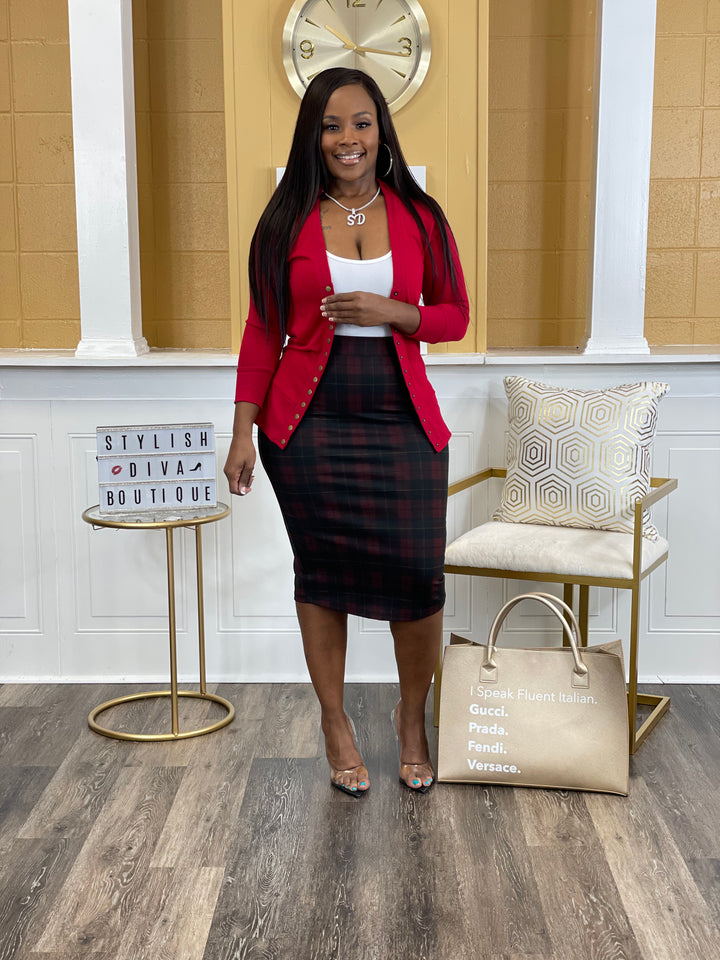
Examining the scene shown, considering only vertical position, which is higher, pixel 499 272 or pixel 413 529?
pixel 499 272

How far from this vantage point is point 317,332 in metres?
2.48

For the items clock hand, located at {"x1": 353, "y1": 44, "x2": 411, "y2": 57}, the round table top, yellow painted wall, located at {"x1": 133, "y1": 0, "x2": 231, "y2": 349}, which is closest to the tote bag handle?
the round table top

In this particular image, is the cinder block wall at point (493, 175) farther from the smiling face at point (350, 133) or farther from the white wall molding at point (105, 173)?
the smiling face at point (350, 133)

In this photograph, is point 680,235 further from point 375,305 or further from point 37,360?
point 37,360

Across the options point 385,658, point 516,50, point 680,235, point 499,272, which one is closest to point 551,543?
point 385,658

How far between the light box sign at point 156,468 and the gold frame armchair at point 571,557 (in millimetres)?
725

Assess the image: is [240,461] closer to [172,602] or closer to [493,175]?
[172,602]

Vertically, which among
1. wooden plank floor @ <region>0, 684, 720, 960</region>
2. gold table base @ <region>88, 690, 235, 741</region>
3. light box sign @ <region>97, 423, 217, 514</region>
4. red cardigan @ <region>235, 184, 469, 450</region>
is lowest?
gold table base @ <region>88, 690, 235, 741</region>

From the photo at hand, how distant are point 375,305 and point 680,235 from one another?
6.93 feet

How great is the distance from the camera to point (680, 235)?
13.3 ft

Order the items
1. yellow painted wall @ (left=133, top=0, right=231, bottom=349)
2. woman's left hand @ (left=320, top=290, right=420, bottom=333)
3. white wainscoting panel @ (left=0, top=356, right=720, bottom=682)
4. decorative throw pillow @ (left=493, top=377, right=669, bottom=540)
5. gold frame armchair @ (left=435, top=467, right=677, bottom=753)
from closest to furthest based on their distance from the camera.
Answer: woman's left hand @ (left=320, top=290, right=420, bottom=333), gold frame armchair @ (left=435, top=467, right=677, bottom=753), decorative throw pillow @ (left=493, top=377, right=669, bottom=540), white wainscoting panel @ (left=0, top=356, right=720, bottom=682), yellow painted wall @ (left=133, top=0, right=231, bottom=349)

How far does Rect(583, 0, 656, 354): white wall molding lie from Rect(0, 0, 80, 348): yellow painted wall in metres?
2.00

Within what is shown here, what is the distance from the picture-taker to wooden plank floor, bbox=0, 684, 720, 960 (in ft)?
6.56

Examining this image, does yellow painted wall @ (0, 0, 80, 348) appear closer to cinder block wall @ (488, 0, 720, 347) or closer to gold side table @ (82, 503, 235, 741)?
gold side table @ (82, 503, 235, 741)
